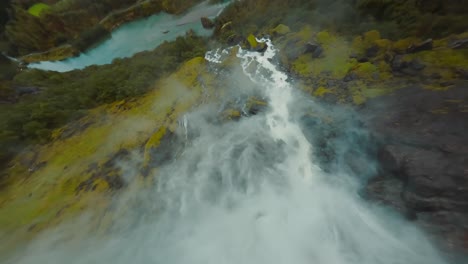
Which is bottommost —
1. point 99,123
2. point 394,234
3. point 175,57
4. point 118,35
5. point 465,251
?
point 394,234

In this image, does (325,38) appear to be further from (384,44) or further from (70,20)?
(70,20)

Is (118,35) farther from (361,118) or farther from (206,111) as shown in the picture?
(361,118)

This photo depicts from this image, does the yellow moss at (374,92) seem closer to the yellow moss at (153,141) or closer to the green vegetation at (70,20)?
the yellow moss at (153,141)

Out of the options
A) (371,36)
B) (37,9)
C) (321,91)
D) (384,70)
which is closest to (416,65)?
(384,70)

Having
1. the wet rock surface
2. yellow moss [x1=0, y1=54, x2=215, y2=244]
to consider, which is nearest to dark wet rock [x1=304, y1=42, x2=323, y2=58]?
the wet rock surface

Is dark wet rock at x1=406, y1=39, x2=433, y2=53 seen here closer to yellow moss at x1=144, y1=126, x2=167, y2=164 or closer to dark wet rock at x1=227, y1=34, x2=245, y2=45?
dark wet rock at x1=227, y1=34, x2=245, y2=45

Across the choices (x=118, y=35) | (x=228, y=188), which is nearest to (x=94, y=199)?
(x=228, y=188)
